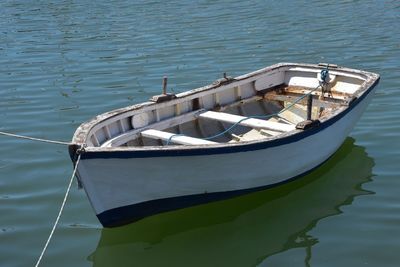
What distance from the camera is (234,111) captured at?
10.2m

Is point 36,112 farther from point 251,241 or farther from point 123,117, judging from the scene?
point 251,241

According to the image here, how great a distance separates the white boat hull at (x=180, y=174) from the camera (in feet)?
22.8

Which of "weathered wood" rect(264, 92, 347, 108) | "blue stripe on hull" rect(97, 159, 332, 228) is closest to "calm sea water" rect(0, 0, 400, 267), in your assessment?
"blue stripe on hull" rect(97, 159, 332, 228)

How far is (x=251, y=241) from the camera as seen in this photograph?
24.8 feet

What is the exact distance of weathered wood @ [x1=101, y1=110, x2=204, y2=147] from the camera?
8.03m

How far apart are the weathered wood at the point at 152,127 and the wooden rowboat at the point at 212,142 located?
14mm

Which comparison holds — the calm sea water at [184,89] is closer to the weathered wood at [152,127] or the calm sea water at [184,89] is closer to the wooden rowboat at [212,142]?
the wooden rowboat at [212,142]

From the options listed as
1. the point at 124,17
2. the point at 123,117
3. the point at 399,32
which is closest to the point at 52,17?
the point at 124,17

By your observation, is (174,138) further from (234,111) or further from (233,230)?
(234,111)

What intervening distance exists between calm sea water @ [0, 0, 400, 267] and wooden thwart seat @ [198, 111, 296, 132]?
2.67ft

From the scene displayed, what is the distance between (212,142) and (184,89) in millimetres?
5413

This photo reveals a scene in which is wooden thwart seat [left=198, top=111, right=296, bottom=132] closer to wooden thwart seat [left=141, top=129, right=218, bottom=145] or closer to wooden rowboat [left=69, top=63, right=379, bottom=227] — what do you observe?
wooden rowboat [left=69, top=63, right=379, bottom=227]

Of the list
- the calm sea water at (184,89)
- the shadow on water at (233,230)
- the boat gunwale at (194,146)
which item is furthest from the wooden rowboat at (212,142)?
the calm sea water at (184,89)

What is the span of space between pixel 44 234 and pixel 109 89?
6.03 metres
